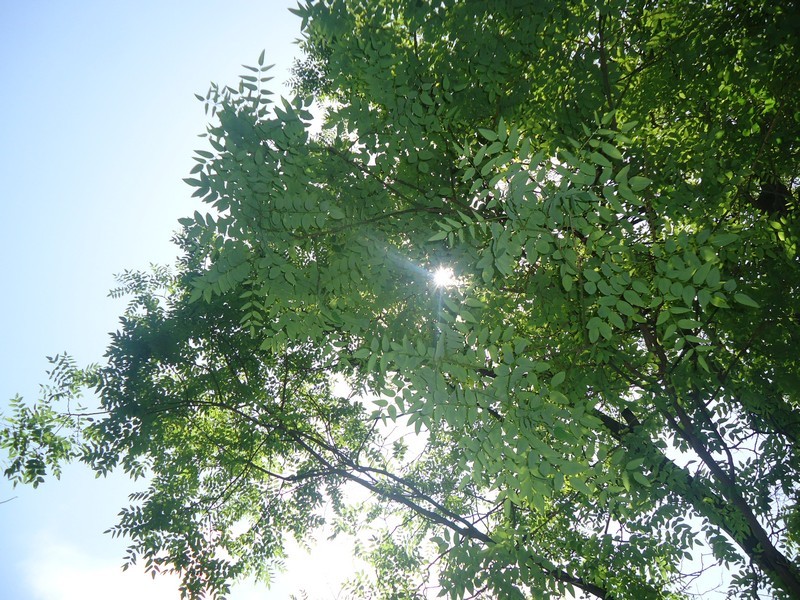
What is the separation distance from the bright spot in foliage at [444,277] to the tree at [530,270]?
0.09m

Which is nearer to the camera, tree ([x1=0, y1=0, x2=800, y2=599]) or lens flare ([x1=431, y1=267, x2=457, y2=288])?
tree ([x1=0, y1=0, x2=800, y2=599])

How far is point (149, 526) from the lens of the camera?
6.01m

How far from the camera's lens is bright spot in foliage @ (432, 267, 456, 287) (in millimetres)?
3949

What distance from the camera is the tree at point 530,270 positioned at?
7.92ft

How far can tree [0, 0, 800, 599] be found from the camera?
2.41 meters

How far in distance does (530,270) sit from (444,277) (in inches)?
48.1

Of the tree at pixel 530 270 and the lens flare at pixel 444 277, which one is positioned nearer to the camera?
the tree at pixel 530 270

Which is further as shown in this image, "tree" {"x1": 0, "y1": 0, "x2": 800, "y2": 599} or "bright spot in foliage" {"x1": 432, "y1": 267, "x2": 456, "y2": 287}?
"bright spot in foliage" {"x1": 432, "y1": 267, "x2": 456, "y2": 287}

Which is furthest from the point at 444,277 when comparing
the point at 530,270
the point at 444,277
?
the point at 530,270

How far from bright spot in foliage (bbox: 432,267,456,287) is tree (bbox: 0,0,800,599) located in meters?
0.09

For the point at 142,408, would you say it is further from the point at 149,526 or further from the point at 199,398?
the point at 149,526

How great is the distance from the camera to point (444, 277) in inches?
156

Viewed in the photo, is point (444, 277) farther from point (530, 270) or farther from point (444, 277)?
point (530, 270)

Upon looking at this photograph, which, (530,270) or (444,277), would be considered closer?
(444,277)
